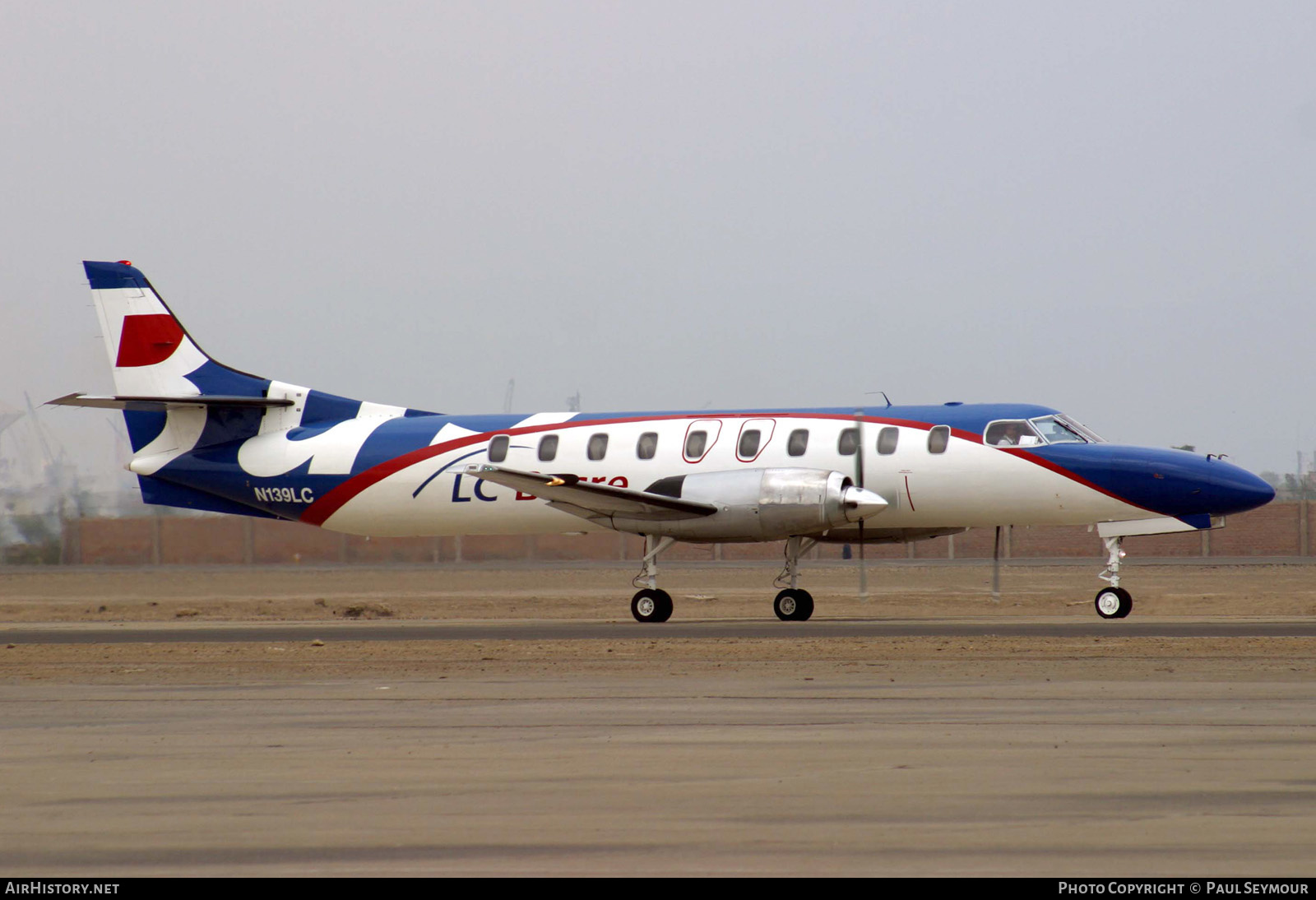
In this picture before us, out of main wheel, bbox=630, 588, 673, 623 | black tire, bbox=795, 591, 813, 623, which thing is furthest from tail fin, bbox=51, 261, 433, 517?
black tire, bbox=795, 591, 813, 623

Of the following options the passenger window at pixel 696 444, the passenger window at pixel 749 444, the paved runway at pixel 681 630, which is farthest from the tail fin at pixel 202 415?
the passenger window at pixel 749 444

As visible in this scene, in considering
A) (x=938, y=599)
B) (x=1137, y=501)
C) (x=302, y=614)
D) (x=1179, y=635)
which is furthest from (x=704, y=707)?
(x=938, y=599)

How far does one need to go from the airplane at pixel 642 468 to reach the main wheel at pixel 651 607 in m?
0.03

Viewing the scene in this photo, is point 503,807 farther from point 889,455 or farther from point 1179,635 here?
point 889,455

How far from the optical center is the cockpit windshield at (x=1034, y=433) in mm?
22000

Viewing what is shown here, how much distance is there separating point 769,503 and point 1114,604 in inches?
220

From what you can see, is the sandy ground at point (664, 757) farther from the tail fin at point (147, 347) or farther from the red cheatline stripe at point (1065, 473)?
the tail fin at point (147, 347)

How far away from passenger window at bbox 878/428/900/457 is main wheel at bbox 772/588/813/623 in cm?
280

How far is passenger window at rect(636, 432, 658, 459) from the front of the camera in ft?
76.6

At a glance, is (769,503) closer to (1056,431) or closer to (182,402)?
(1056,431)

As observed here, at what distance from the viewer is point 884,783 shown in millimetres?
8219

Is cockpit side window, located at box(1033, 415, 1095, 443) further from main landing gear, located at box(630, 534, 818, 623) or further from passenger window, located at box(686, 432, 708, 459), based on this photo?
passenger window, located at box(686, 432, 708, 459)

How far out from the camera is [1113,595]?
2172 centimetres

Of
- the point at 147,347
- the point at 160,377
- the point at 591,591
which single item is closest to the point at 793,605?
the point at 160,377
